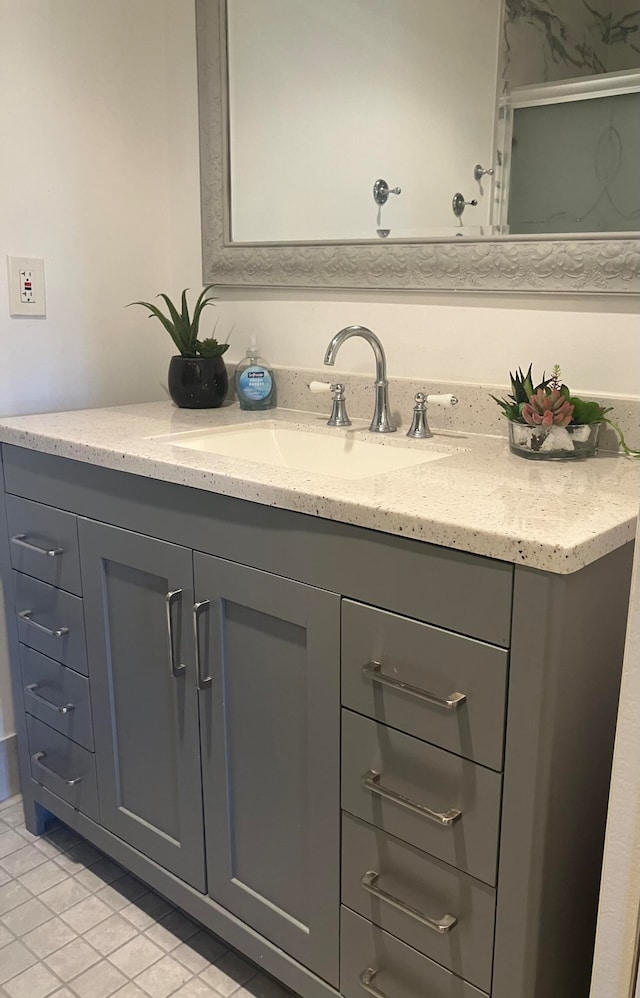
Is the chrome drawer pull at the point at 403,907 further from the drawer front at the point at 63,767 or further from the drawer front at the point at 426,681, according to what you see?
the drawer front at the point at 63,767

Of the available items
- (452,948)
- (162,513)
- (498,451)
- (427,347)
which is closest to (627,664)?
(452,948)

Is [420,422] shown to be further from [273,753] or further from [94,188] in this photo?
[94,188]

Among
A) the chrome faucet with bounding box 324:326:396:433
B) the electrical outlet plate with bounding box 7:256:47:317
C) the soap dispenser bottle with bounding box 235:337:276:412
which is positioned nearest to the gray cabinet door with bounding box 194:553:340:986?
the chrome faucet with bounding box 324:326:396:433

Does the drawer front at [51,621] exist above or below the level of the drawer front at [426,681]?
below

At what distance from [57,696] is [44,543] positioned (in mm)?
311

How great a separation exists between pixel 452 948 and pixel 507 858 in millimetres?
171

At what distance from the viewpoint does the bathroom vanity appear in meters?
0.93

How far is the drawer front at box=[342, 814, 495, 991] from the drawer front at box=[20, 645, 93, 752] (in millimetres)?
655

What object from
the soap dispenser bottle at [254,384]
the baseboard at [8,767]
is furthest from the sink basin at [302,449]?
the baseboard at [8,767]

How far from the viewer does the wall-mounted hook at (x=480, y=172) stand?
1.41 metres

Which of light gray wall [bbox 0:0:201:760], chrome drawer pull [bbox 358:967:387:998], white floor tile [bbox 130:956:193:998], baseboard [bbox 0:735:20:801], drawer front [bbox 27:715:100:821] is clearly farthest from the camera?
baseboard [bbox 0:735:20:801]

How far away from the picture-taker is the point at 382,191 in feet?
5.24

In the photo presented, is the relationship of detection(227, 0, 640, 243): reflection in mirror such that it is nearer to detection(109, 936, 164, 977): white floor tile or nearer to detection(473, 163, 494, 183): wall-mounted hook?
detection(473, 163, 494, 183): wall-mounted hook

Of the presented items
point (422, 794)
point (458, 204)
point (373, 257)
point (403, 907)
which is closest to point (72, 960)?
point (403, 907)
